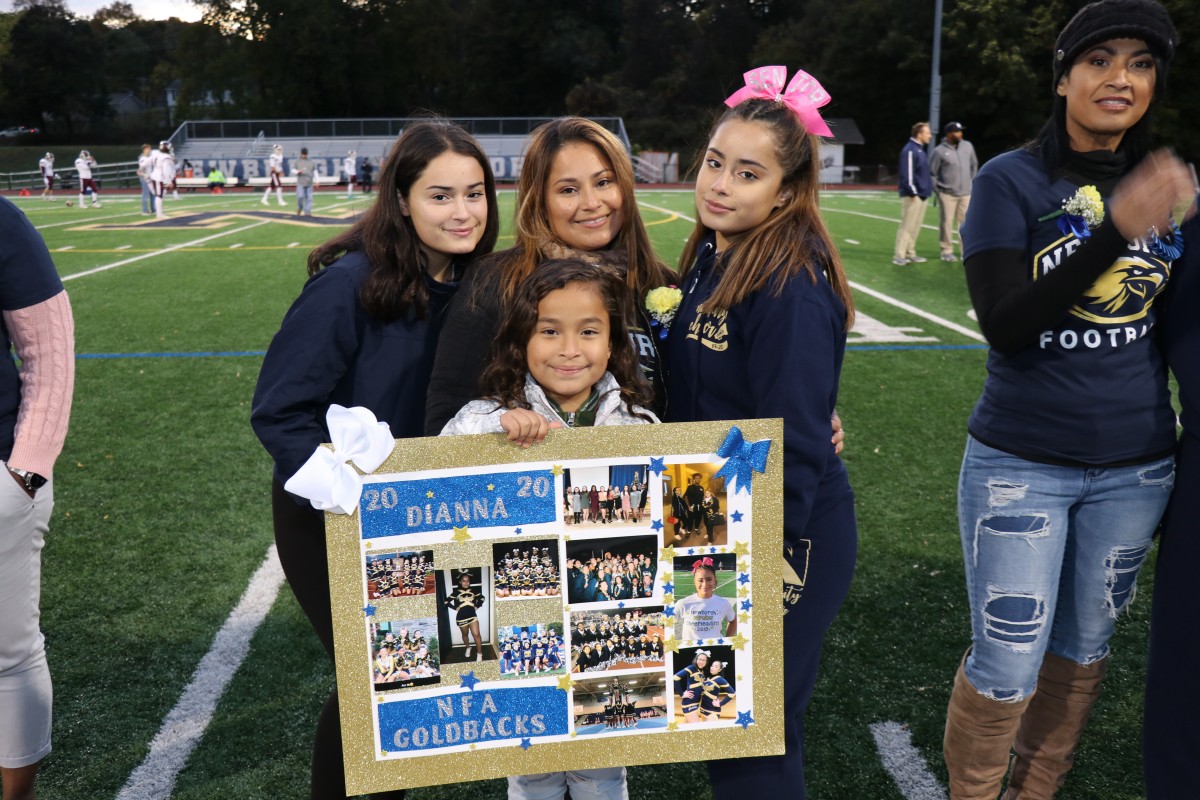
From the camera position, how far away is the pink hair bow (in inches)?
86.4

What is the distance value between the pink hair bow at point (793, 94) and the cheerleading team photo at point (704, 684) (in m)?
1.16

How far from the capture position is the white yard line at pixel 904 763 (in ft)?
9.96

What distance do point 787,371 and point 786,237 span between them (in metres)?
0.32

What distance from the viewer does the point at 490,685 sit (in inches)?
80.7

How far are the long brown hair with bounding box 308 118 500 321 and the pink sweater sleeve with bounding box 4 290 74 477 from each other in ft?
2.14

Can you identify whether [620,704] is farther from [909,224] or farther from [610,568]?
[909,224]

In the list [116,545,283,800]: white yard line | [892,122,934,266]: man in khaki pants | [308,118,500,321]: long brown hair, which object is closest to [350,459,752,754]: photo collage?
[308,118,500,321]: long brown hair

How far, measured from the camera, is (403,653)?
202 centimetres

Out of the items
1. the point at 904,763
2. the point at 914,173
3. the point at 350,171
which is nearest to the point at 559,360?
the point at 904,763

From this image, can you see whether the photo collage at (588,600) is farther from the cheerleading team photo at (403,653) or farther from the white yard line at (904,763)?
the white yard line at (904,763)

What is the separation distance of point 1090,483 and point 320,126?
162 feet

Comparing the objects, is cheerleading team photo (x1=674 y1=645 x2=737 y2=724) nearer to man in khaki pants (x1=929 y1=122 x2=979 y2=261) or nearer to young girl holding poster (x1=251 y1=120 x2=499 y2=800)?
young girl holding poster (x1=251 y1=120 x2=499 y2=800)

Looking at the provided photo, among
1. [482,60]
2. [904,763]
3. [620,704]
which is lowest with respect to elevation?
[904,763]

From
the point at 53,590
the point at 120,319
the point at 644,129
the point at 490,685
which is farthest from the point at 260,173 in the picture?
the point at 490,685
